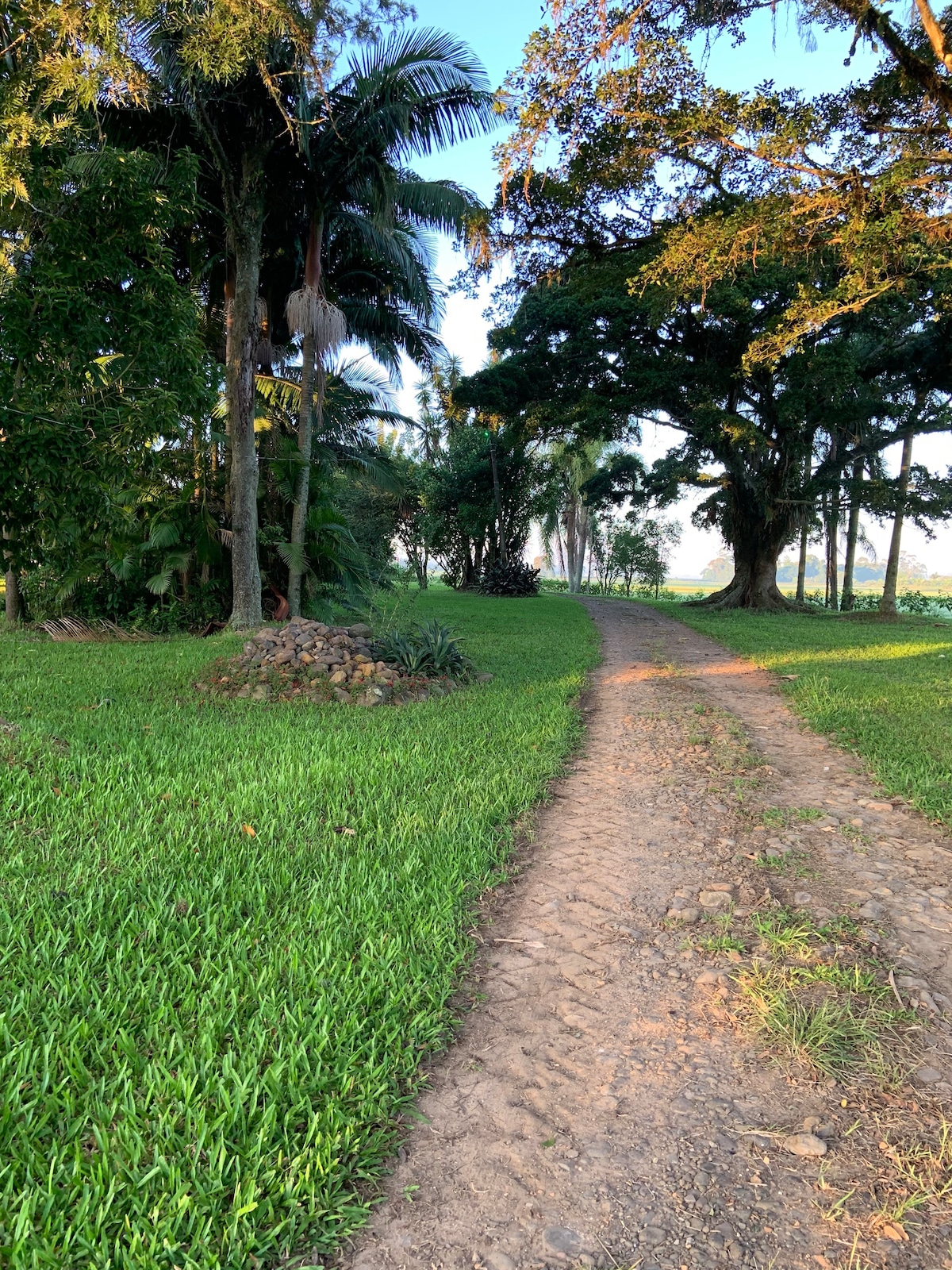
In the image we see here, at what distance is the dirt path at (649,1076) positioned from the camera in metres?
1.60

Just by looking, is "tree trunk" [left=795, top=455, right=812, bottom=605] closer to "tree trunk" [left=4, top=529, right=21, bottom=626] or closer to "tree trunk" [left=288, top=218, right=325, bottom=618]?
"tree trunk" [left=288, top=218, right=325, bottom=618]

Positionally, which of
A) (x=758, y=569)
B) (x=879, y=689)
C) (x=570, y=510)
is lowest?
(x=879, y=689)

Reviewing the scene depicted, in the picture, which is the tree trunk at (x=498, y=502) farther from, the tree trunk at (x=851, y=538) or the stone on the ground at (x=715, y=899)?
the stone on the ground at (x=715, y=899)

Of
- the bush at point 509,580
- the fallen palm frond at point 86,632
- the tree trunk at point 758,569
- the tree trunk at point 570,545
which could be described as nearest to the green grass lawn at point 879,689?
the tree trunk at point 758,569

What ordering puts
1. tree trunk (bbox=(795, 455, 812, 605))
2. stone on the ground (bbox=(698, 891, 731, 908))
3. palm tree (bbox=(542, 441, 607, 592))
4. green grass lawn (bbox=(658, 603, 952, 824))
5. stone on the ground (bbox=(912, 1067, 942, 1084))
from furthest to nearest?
palm tree (bbox=(542, 441, 607, 592))
tree trunk (bbox=(795, 455, 812, 605))
green grass lawn (bbox=(658, 603, 952, 824))
stone on the ground (bbox=(698, 891, 731, 908))
stone on the ground (bbox=(912, 1067, 942, 1084))

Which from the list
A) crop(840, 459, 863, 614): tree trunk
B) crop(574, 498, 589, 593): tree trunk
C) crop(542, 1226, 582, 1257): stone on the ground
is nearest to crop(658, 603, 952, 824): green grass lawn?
crop(542, 1226, 582, 1257): stone on the ground

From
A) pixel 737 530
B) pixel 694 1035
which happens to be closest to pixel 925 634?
pixel 737 530

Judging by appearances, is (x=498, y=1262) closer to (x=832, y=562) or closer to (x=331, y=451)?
(x=331, y=451)

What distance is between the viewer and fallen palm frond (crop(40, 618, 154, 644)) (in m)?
11.3

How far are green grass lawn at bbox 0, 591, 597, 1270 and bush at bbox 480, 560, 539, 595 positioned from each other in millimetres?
24912

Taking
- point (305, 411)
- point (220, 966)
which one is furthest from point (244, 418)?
point (220, 966)

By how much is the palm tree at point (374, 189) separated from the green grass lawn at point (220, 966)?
794 cm

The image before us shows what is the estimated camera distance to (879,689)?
308 inches

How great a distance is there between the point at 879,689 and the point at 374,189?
34.1ft
